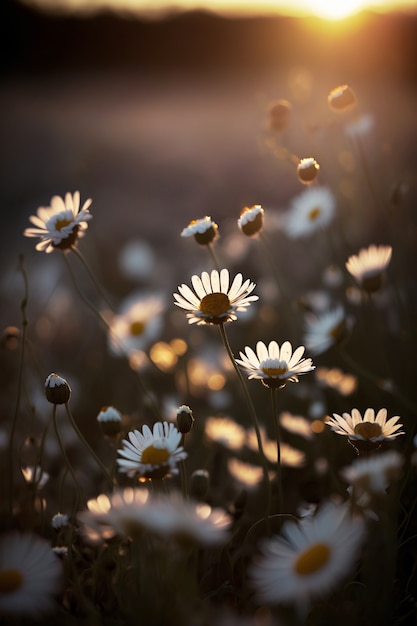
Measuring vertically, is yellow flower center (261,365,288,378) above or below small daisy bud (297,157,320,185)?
below

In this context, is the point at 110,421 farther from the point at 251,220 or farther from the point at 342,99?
the point at 342,99

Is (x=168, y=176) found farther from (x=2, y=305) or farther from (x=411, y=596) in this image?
(x=411, y=596)

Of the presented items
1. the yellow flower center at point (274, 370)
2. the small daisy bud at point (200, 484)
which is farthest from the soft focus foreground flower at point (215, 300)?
the small daisy bud at point (200, 484)

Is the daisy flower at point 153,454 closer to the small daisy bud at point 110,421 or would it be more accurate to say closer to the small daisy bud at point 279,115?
the small daisy bud at point 110,421

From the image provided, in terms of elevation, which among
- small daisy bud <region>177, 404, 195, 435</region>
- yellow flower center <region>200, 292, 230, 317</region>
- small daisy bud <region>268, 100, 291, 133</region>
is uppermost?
small daisy bud <region>268, 100, 291, 133</region>

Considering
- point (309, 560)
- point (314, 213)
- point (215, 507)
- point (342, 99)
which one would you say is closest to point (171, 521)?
point (309, 560)

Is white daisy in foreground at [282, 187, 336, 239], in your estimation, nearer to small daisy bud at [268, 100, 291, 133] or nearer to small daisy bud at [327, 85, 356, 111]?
small daisy bud at [268, 100, 291, 133]

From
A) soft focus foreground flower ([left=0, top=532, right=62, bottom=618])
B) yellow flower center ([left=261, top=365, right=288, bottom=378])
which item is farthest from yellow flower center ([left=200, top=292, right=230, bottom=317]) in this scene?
soft focus foreground flower ([left=0, top=532, right=62, bottom=618])

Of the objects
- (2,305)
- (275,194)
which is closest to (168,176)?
(275,194)
